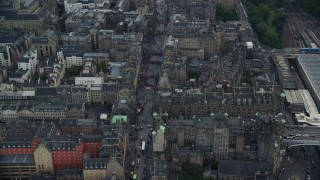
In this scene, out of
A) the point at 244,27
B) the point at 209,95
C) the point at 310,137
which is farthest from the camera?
the point at 244,27

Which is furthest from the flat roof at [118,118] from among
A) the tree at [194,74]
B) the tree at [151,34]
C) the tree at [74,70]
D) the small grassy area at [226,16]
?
the small grassy area at [226,16]

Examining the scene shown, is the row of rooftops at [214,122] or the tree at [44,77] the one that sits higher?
the row of rooftops at [214,122]

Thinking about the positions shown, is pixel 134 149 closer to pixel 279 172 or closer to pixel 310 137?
pixel 279 172

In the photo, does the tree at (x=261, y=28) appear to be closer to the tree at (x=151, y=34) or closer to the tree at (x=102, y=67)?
the tree at (x=151, y=34)

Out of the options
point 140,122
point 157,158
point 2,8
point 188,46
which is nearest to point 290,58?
point 188,46

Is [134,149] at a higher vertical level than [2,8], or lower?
lower

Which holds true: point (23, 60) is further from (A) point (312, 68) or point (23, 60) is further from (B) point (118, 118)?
(A) point (312, 68)

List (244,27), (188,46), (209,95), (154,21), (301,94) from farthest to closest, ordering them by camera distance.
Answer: (154,21) < (244,27) < (188,46) < (301,94) < (209,95)

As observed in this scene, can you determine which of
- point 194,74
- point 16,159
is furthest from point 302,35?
point 16,159
